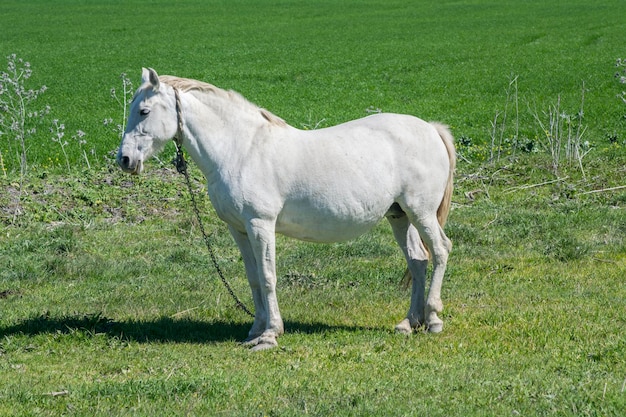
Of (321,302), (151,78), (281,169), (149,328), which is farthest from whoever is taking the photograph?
(321,302)

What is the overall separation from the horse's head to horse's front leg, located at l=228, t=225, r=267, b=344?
1042 millimetres

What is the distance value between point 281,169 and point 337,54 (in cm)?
3259

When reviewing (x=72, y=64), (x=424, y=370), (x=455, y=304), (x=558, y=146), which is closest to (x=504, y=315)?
(x=455, y=304)

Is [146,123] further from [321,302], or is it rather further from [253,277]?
[321,302]

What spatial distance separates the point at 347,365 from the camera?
7105 mm

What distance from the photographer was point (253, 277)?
324 inches

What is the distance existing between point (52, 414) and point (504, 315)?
14.2ft

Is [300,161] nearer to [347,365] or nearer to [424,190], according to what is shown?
[424,190]

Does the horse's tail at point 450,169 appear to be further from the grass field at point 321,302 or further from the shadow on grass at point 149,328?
the shadow on grass at point 149,328

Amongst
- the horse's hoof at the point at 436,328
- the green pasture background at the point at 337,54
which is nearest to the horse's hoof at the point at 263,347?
the horse's hoof at the point at 436,328

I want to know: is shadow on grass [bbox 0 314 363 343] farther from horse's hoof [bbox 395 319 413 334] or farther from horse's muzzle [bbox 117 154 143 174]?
horse's muzzle [bbox 117 154 143 174]

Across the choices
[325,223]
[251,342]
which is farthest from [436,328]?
[251,342]

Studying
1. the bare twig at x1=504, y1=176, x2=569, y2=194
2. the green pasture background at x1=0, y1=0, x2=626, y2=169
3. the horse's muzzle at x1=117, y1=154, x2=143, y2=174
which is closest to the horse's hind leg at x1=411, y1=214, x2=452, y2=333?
the horse's muzzle at x1=117, y1=154, x2=143, y2=174

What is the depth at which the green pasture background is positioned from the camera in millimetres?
28062
